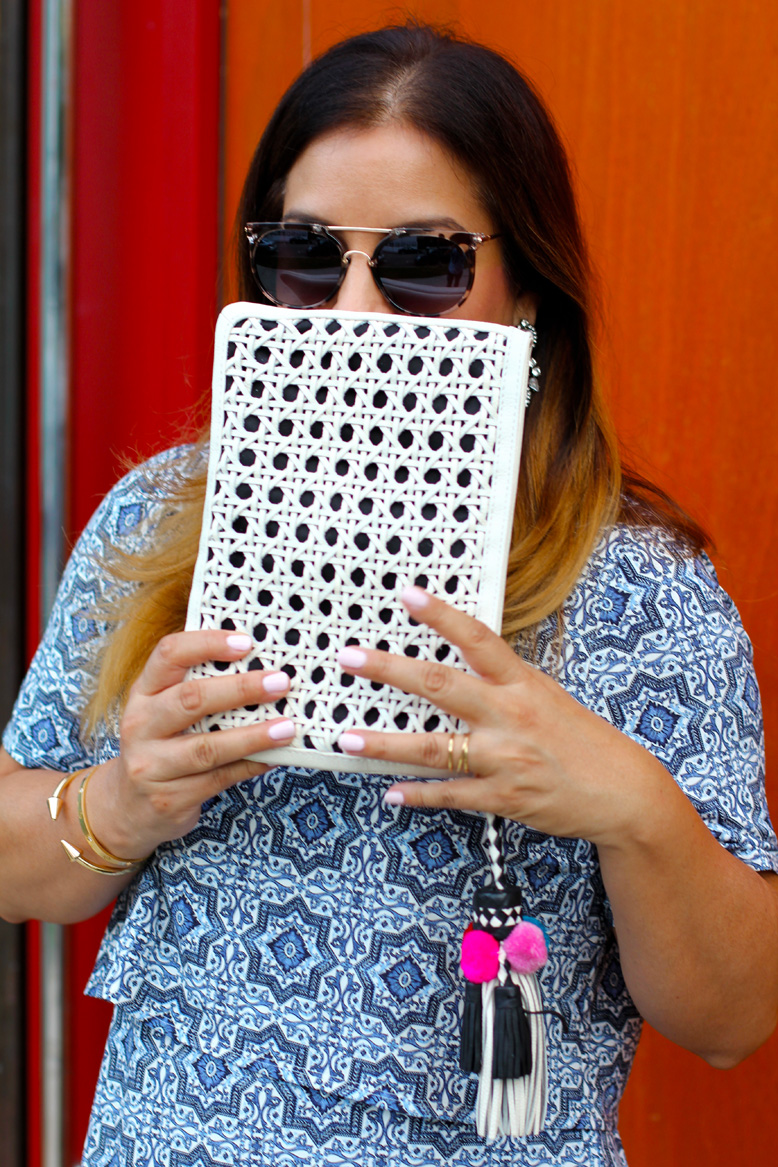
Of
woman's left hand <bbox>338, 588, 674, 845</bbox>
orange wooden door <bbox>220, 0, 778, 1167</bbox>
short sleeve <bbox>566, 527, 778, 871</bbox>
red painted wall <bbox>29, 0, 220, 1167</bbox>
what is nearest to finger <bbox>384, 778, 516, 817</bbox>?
woman's left hand <bbox>338, 588, 674, 845</bbox>

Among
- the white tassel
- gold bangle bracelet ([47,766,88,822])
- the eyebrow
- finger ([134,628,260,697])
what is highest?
the eyebrow

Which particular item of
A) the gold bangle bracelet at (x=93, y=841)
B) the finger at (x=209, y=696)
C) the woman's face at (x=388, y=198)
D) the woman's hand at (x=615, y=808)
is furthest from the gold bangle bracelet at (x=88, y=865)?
the woman's face at (x=388, y=198)

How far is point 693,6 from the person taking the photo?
5.03 feet

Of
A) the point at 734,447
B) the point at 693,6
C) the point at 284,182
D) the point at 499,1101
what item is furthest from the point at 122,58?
the point at 499,1101

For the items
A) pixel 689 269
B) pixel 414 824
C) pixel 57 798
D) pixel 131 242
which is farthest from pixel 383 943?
pixel 131 242

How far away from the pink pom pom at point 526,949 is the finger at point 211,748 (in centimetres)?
25

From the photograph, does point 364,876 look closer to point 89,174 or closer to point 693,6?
point 693,6

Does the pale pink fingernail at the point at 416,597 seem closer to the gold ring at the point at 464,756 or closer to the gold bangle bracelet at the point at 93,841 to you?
the gold ring at the point at 464,756

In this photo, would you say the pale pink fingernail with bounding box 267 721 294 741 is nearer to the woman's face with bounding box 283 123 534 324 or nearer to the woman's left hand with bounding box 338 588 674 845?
the woman's left hand with bounding box 338 588 674 845

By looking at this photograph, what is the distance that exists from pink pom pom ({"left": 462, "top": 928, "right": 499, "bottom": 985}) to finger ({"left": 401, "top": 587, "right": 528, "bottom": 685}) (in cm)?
23

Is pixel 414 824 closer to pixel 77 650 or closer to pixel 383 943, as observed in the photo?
pixel 383 943

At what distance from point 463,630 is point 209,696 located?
21 centimetres

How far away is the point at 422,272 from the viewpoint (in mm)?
1039

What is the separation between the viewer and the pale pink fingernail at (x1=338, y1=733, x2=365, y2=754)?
792 millimetres
